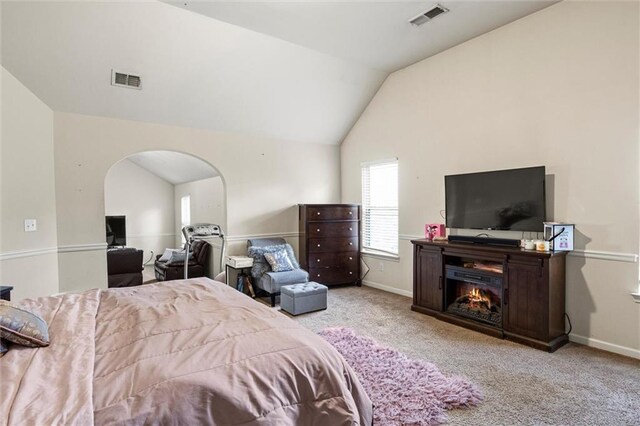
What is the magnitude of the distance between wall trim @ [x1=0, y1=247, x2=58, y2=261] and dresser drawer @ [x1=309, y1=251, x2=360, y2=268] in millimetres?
3409

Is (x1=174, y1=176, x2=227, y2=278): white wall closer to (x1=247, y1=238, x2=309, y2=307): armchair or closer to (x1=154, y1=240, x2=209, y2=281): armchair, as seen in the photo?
(x1=154, y1=240, x2=209, y2=281): armchair

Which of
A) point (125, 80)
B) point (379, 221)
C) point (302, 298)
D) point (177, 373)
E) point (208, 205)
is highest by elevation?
point (125, 80)

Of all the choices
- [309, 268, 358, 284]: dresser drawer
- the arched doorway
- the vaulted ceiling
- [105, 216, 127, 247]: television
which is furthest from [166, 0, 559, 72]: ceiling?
[105, 216, 127, 247]: television

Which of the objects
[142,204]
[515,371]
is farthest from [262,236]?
[142,204]

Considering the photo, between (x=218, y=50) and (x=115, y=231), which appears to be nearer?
(x=218, y=50)

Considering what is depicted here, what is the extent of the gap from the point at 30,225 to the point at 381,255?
4.63 meters

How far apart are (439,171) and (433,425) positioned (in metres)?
3.27

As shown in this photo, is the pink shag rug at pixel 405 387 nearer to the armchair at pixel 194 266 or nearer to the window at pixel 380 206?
the window at pixel 380 206

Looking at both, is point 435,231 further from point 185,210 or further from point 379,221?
point 185,210

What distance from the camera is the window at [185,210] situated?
872 centimetres

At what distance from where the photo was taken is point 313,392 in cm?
152

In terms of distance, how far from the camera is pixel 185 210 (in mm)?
8969

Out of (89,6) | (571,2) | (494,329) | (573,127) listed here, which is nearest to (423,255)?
(494,329)

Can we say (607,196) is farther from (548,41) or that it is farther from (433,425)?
(433,425)
